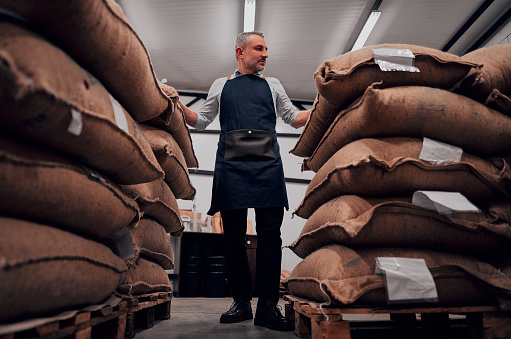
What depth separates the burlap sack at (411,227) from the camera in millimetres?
1695

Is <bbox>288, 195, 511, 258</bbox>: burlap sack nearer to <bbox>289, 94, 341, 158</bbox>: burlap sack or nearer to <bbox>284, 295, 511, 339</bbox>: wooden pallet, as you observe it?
<bbox>284, 295, 511, 339</bbox>: wooden pallet

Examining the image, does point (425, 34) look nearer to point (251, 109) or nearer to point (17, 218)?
point (251, 109)

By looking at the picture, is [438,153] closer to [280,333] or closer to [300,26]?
[280,333]

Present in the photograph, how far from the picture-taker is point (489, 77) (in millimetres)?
1874

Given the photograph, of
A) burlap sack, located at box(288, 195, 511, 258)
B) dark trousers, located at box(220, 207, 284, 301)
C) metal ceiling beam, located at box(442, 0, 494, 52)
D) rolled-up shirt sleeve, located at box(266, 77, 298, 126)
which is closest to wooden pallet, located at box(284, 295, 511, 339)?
burlap sack, located at box(288, 195, 511, 258)

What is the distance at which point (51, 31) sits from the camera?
3.70 ft

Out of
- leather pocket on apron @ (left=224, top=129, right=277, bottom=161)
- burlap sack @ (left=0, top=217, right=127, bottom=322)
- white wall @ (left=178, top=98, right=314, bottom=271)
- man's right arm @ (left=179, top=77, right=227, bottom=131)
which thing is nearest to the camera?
burlap sack @ (left=0, top=217, right=127, bottom=322)

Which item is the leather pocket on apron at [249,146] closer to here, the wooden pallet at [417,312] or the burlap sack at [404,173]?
the burlap sack at [404,173]

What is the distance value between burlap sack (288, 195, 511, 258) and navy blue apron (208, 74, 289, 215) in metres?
0.91

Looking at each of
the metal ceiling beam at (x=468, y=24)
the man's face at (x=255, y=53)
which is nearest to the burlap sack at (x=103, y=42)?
the man's face at (x=255, y=53)

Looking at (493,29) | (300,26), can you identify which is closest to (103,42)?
(300,26)

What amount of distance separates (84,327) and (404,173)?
4.62 feet

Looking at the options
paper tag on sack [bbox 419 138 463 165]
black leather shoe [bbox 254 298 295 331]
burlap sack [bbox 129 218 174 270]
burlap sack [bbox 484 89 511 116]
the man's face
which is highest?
the man's face

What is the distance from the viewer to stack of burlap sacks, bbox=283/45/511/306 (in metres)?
1.66
